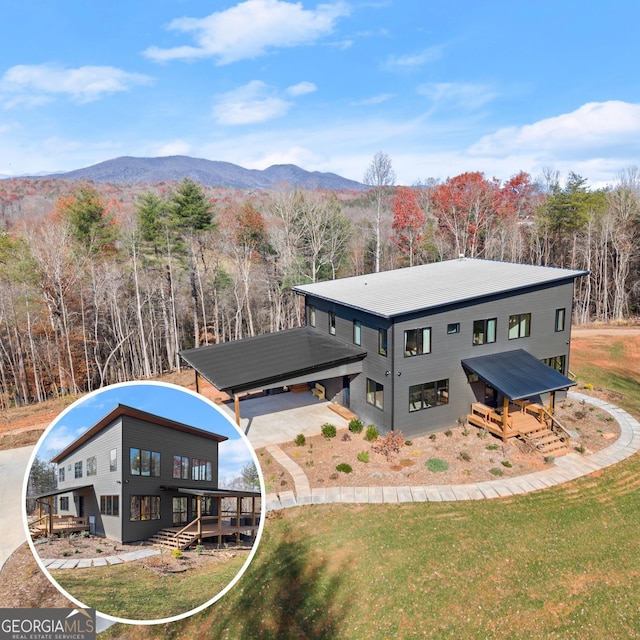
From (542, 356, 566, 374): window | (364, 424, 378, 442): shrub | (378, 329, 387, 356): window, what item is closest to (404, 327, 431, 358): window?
(378, 329, 387, 356): window

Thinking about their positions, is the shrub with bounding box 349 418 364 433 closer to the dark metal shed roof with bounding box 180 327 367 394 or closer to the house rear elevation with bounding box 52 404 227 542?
the dark metal shed roof with bounding box 180 327 367 394

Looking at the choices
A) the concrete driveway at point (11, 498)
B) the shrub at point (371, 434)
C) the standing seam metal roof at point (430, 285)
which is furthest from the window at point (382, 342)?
the concrete driveway at point (11, 498)

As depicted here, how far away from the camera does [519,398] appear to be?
54.3ft

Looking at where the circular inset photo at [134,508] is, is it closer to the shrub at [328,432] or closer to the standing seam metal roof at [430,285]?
the standing seam metal roof at [430,285]

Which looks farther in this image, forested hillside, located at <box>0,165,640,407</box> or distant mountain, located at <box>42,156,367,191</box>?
distant mountain, located at <box>42,156,367,191</box>

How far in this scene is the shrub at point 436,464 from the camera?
51.8 ft

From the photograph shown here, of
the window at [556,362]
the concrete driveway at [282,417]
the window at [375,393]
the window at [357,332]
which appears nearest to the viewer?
the window at [375,393]

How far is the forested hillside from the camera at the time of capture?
106 feet

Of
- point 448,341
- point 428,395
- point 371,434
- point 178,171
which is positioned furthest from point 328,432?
point 178,171

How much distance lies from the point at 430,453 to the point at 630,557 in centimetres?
653

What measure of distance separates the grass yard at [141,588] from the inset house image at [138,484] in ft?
0.55

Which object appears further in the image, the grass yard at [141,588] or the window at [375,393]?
the window at [375,393]

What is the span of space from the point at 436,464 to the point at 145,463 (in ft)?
48.2

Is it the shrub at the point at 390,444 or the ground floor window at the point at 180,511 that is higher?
the ground floor window at the point at 180,511
